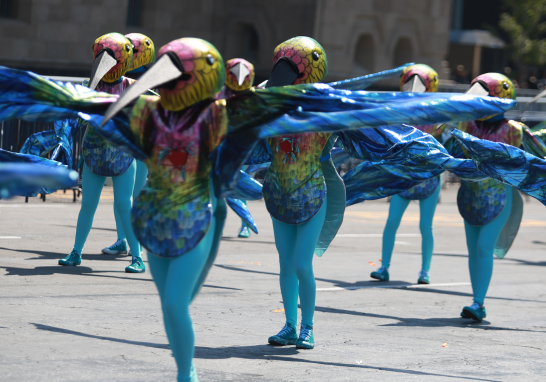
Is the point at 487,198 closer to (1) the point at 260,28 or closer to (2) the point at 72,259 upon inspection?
(2) the point at 72,259

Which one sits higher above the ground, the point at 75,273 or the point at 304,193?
the point at 304,193

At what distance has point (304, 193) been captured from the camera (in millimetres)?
6535

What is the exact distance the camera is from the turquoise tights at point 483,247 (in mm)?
8195

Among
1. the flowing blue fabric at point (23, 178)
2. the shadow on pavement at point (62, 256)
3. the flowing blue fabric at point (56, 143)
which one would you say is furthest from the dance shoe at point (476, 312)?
the flowing blue fabric at point (23, 178)

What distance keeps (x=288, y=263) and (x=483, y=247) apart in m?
2.41

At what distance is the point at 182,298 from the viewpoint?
491 centimetres

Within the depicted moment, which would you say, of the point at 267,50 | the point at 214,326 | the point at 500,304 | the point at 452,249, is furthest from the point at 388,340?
the point at 267,50

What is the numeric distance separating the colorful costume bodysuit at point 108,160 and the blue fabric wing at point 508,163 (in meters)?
3.75

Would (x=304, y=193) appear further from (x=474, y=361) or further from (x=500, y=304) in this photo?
(x=500, y=304)

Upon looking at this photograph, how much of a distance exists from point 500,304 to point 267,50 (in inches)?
1061

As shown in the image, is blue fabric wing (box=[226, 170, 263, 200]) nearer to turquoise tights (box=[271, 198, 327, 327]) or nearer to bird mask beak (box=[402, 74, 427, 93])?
turquoise tights (box=[271, 198, 327, 327])

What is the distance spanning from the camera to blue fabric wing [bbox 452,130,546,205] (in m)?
7.35

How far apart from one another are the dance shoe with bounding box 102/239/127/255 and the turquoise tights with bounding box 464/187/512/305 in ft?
14.5

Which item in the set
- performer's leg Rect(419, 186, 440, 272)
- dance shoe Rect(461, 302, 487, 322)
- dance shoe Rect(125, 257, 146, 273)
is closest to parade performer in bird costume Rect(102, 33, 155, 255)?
dance shoe Rect(125, 257, 146, 273)
